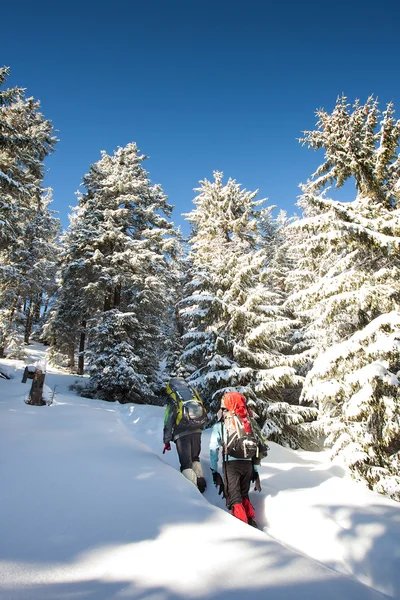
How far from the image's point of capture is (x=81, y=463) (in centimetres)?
481

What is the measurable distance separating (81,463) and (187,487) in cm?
181

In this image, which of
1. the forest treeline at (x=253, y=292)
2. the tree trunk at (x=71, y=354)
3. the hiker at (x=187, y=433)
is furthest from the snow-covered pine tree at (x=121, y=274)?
the hiker at (x=187, y=433)

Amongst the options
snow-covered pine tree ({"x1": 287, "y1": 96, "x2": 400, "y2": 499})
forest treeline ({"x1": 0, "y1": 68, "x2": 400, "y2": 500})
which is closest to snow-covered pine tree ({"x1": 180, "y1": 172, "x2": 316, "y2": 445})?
forest treeline ({"x1": 0, "y1": 68, "x2": 400, "y2": 500})

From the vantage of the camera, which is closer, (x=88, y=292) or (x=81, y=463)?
(x=81, y=463)

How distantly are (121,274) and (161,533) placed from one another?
14272 millimetres

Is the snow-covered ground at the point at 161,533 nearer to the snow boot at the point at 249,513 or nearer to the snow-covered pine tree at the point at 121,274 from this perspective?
the snow boot at the point at 249,513

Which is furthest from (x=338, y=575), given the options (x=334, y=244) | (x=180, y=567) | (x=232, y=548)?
(x=334, y=244)

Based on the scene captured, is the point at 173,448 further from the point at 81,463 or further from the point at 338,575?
the point at 338,575

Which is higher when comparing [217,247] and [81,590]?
[217,247]

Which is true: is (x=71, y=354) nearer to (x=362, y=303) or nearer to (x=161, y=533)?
(x=362, y=303)

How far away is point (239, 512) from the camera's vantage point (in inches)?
167

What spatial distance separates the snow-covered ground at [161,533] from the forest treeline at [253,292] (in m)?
2.62

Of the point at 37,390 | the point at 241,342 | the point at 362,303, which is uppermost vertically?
the point at 362,303

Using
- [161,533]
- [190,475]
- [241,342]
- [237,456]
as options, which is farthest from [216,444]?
[241,342]
